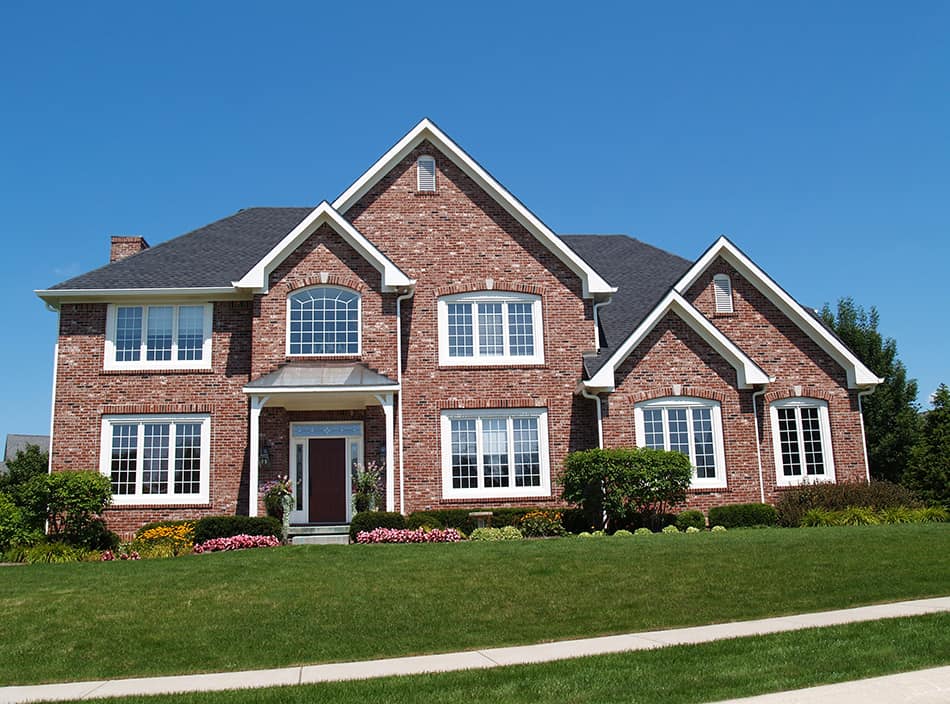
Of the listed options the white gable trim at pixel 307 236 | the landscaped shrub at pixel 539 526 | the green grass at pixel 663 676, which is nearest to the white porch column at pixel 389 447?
the white gable trim at pixel 307 236

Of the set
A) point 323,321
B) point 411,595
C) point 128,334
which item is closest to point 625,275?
point 323,321

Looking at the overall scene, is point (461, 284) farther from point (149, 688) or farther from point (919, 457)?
point (149, 688)

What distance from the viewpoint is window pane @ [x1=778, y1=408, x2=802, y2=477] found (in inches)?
920

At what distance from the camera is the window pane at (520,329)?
2364 centimetres

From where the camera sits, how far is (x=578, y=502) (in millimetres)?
21344

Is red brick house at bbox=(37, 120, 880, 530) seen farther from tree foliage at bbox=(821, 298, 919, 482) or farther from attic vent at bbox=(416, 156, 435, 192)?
tree foliage at bbox=(821, 298, 919, 482)

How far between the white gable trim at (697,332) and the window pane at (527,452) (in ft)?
7.23

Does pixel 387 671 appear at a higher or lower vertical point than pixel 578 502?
lower

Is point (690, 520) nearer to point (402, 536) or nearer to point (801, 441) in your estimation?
point (801, 441)

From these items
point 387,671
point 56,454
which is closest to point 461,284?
point 56,454

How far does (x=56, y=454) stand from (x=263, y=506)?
5.58 m

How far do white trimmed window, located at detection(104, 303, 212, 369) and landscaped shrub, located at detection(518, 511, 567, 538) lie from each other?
915cm

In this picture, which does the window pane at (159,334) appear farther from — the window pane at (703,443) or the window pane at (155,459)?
the window pane at (703,443)

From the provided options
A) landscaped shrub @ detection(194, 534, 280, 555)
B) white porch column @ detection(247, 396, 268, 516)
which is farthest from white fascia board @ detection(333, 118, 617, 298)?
landscaped shrub @ detection(194, 534, 280, 555)
